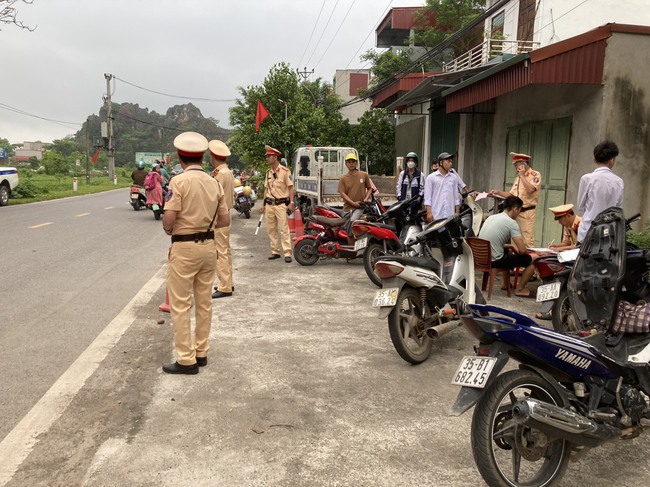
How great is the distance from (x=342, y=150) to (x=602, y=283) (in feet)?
49.8

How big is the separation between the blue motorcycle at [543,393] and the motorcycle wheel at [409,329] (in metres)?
1.49

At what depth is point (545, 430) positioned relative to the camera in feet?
8.43

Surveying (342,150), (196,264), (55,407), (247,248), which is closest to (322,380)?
(196,264)

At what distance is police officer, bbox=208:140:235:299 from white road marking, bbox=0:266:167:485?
1.20 meters

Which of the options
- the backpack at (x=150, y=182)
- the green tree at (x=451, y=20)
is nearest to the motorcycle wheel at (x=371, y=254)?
the backpack at (x=150, y=182)

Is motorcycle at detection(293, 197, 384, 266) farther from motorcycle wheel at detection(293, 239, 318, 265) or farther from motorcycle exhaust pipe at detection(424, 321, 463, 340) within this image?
motorcycle exhaust pipe at detection(424, 321, 463, 340)

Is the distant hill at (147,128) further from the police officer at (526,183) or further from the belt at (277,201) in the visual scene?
the police officer at (526,183)

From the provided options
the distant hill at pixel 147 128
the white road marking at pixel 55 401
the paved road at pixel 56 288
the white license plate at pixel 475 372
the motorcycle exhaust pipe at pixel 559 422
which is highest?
the distant hill at pixel 147 128

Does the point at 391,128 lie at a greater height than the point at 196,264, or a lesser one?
greater

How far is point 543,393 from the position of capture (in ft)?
9.06

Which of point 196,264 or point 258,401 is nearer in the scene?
point 258,401

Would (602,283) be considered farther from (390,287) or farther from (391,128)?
(391,128)

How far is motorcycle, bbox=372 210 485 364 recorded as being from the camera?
14.8 ft

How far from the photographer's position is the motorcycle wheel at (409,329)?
14.7 feet
